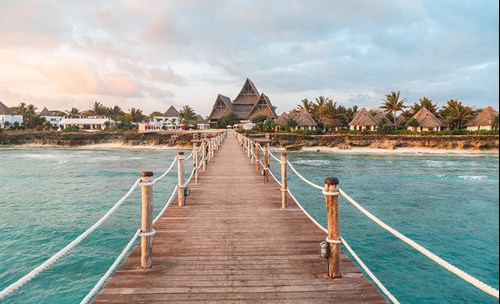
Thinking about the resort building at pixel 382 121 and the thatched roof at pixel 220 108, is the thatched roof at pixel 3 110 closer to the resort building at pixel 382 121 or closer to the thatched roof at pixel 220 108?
the thatched roof at pixel 220 108

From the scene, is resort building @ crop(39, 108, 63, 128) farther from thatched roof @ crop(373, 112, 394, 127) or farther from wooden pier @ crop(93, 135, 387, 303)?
wooden pier @ crop(93, 135, 387, 303)

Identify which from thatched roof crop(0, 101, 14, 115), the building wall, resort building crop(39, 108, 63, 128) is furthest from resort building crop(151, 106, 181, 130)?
thatched roof crop(0, 101, 14, 115)

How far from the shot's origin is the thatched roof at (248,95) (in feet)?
244

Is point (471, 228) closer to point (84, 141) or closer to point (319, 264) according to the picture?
point (319, 264)

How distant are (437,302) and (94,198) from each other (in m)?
15.3

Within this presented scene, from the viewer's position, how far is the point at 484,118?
53.1 m

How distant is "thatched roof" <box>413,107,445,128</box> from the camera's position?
2108 inches

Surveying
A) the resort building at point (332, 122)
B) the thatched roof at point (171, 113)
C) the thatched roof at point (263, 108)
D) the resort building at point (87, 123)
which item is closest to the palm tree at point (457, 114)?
the resort building at point (332, 122)

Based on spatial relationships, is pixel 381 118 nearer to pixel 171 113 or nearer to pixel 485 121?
pixel 485 121

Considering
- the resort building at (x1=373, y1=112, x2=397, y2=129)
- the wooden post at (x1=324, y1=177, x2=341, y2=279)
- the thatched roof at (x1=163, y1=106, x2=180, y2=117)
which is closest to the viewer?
the wooden post at (x1=324, y1=177, x2=341, y2=279)

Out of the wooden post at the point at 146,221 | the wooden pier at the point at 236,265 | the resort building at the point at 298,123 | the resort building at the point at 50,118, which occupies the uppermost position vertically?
the resort building at the point at 50,118

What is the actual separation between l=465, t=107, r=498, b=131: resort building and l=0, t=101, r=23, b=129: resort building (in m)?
99.0

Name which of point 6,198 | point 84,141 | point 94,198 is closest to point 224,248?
point 94,198

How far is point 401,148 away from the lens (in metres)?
46.5
